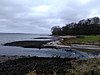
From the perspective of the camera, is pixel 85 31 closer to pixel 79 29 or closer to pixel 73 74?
pixel 79 29

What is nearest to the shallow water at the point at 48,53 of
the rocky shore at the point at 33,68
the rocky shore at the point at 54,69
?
the rocky shore at the point at 33,68

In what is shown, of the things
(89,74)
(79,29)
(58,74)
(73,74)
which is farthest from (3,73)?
(79,29)

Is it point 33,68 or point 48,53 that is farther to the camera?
point 48,53

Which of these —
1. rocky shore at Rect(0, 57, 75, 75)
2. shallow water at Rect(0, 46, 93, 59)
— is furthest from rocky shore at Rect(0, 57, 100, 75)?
shallow water at Rect(0, 46, 93, 59)

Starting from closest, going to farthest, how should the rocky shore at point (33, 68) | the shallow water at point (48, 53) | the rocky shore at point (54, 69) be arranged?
1. the rocky shore at point (54, 69)
2. the rocky shore at point (33, 68)
3. the shallow water at point (48, 53)

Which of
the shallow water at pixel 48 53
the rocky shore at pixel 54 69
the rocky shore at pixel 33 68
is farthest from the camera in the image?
the shallow water at pixel 48 53

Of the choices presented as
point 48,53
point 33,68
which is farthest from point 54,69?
point 48,53

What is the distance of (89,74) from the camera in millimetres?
19109

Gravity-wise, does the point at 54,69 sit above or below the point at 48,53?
above

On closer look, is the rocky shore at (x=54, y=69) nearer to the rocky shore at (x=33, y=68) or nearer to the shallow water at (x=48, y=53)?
the rocky shore at (x=33, y=68)

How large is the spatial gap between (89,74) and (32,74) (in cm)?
519

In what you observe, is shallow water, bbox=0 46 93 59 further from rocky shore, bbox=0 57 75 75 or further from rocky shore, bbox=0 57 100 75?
rocky shore, bbox=0 57 100 75

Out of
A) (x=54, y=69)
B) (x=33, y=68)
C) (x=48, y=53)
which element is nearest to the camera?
(x=54, y=69)

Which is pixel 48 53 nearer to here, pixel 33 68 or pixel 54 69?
pixel 33 68
